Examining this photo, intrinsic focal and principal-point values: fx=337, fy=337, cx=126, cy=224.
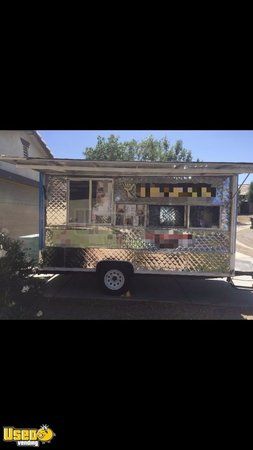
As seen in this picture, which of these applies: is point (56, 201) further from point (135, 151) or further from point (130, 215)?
point (135, 151)

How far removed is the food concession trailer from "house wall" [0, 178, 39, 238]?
3.30 meters

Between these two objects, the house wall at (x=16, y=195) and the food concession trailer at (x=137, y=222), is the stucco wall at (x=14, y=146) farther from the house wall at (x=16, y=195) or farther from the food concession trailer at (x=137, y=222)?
the food concession trailer at (x=137, y=222)

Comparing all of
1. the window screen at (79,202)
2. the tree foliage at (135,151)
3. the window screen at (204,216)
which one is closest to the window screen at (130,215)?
the window screen at (79,202)

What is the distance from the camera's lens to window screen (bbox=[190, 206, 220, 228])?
705cm

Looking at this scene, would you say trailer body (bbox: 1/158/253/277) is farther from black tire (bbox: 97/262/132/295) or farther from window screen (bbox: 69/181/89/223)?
black tire (bbox: 97/262/132/295)

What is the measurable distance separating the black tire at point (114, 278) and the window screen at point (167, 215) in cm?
116

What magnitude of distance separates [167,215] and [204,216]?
771 mm

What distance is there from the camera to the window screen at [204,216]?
705 cm
